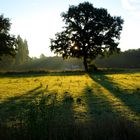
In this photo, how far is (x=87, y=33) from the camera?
288 ft

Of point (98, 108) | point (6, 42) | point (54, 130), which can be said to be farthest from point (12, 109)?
point (6, 42)

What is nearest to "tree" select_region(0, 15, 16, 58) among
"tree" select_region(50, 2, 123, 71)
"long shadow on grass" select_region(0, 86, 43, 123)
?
"tree" select_region(50, 2, 123, 71)

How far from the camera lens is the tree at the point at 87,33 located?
285 feet

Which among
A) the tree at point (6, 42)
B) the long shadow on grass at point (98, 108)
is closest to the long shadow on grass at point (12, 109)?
the long shadow on grass at point (98, 108)

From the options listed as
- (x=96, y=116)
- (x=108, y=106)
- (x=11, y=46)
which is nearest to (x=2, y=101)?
(x=108, y=106)

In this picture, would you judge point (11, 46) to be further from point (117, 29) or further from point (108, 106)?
point (108, 106)

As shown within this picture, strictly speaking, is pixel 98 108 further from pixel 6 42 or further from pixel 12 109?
pixel 6 42

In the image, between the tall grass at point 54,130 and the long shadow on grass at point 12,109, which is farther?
the long shadow on grass at point 12,109

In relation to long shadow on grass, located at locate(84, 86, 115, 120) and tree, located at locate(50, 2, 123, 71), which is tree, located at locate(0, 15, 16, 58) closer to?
tree, located at locate(50, 2, 123, 71)

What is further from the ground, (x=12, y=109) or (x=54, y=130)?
(x=54, y=130)

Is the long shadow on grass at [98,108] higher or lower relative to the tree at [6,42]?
lower

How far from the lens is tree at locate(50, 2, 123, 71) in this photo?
8675 centimetres

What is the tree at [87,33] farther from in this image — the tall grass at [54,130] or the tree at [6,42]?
the tall grass at [54,130]

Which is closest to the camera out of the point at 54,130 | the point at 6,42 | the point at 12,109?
the point at 54,130
